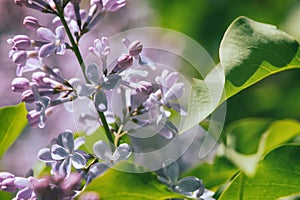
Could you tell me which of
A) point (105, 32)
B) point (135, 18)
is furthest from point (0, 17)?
point (135, 18)

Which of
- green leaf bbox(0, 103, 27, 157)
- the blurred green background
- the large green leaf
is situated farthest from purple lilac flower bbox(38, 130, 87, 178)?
the blurred green background

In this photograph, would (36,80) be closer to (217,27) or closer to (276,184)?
(276,184)

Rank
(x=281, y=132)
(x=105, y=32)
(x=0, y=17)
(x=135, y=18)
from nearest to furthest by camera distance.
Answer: (x=281, y=132) < (x=0, y=17) < (x=105, y=32) < (x=135, y=18)

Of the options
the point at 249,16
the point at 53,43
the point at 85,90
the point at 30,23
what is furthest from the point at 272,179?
the point at 249,16

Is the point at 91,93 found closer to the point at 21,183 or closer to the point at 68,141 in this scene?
the point at 68,141

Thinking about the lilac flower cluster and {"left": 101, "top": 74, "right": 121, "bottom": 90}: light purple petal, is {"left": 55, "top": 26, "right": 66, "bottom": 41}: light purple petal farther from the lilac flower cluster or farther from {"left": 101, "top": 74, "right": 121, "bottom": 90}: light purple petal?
{"left": 101, "top": 74, "right": 121, "bottom": 90}: light purple petal

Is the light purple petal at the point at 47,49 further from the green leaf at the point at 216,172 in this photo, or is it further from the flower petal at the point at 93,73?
the green leaf at the point at 216,172

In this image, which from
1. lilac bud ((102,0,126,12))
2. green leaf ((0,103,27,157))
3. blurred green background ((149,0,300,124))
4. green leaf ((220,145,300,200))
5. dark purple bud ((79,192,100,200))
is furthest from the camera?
blurred green background ((149,0,300,124))
